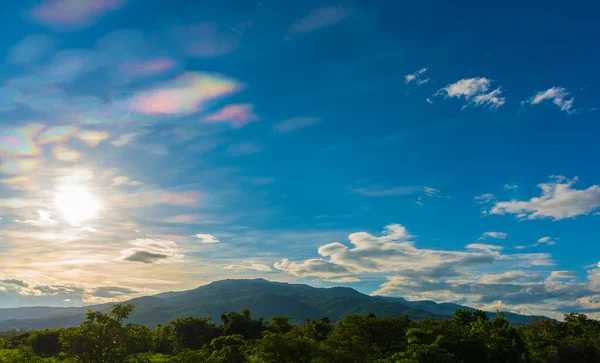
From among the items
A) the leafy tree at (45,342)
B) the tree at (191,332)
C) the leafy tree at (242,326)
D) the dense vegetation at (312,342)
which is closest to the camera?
the dense vegetation at (312,342)

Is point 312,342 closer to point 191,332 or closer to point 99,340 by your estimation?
point 99,340

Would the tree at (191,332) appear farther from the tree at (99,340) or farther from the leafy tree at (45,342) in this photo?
the tree at (99,340)

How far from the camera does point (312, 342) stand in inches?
1913

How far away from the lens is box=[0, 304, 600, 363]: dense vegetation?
3634cm

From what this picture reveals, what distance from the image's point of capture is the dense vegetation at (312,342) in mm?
36344

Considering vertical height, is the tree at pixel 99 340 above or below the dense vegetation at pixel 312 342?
above

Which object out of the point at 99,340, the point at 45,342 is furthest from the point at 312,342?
the point at 45,342

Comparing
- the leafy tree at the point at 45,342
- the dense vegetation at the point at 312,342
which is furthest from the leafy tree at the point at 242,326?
the leafy tree at the point at 45,342

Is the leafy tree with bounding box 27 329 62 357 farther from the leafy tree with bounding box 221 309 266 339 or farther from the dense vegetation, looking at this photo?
the leafy tree with bounding box 221 309 266 339

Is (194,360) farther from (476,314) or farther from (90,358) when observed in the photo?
(476,314)

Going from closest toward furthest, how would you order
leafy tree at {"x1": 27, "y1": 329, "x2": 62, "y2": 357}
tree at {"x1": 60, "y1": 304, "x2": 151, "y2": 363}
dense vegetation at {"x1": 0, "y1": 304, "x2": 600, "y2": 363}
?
tree at {"x1": 60, "y1": 304, "x2": 151, "y2": 363}, dense vegetation at {"x1": 0, "y1": 304, "x2": 600, "y2": 363}, leafy tree at {"x1": 27, "y1": 329, "x2": 62, "y2": 357}

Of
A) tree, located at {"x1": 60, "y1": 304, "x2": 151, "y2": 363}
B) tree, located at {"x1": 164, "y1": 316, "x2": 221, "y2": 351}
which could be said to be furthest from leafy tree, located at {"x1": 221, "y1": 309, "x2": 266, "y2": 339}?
tree, located at {"x1": 60, "y1": 304, "x2": 151, "y2": 363}

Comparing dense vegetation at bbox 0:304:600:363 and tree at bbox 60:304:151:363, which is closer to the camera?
tree at bbox 60:304:151:363

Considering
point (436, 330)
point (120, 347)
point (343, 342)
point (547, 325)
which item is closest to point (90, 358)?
point (120, 347)
